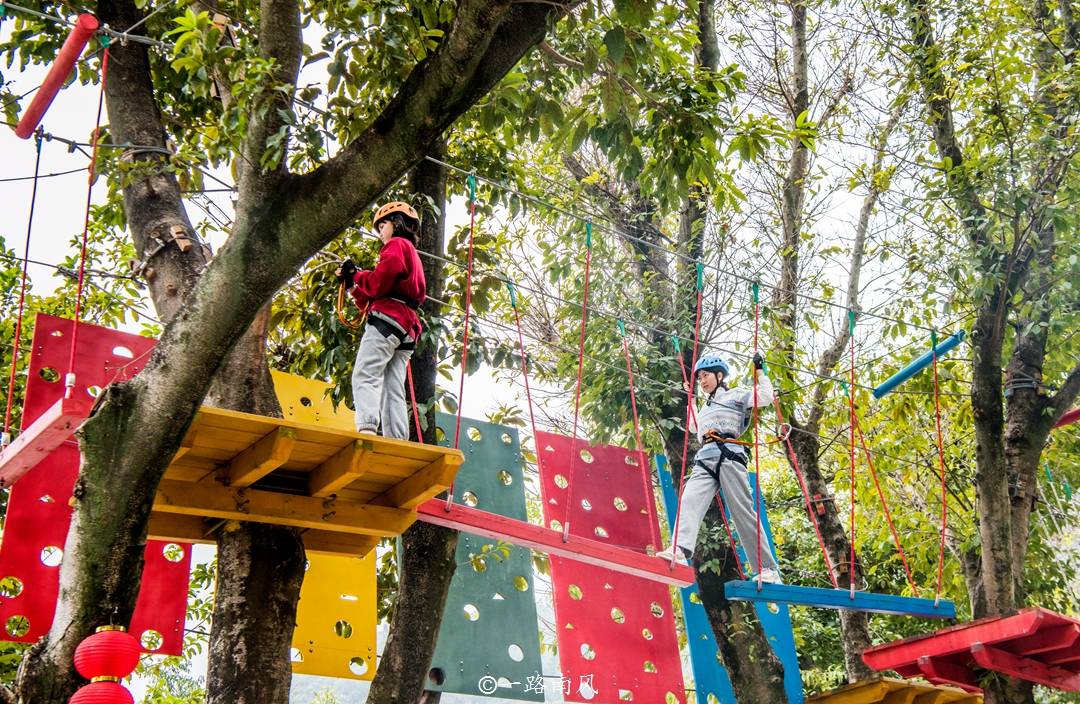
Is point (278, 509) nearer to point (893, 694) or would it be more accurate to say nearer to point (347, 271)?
point (347, 271)

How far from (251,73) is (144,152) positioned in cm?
141

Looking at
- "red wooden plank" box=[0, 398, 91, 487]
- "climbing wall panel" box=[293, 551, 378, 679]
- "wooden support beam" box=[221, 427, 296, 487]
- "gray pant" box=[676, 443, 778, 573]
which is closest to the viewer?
"red wooden plank" box=[0, 398, 91, 487]

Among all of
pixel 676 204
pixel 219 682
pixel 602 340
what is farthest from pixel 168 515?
pixel 602 340

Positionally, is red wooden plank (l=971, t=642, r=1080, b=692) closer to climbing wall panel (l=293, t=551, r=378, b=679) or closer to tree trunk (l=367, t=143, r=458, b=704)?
tree trunk (l=367, t=143, r=458, b=704)

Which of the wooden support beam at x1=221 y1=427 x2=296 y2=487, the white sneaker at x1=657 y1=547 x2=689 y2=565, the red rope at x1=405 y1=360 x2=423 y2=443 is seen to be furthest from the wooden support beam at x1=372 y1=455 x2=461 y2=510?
the white sneaker at x1=657 y1=547 x2=689 y2=565

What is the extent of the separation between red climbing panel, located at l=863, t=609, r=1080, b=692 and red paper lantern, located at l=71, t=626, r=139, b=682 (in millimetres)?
4480

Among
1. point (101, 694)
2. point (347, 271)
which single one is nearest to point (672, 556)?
point (347, 271)

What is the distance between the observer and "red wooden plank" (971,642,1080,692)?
6078 mm

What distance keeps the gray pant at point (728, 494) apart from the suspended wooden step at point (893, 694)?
107 cm

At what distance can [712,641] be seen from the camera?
6.99 m

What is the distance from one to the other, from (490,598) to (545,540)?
1476 mm

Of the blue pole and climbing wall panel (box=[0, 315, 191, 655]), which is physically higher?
the blue pole

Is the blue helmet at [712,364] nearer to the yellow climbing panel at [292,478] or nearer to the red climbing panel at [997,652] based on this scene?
the red climbing panel at [997,652]

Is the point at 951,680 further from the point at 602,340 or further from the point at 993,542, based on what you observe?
the point at 602,340
